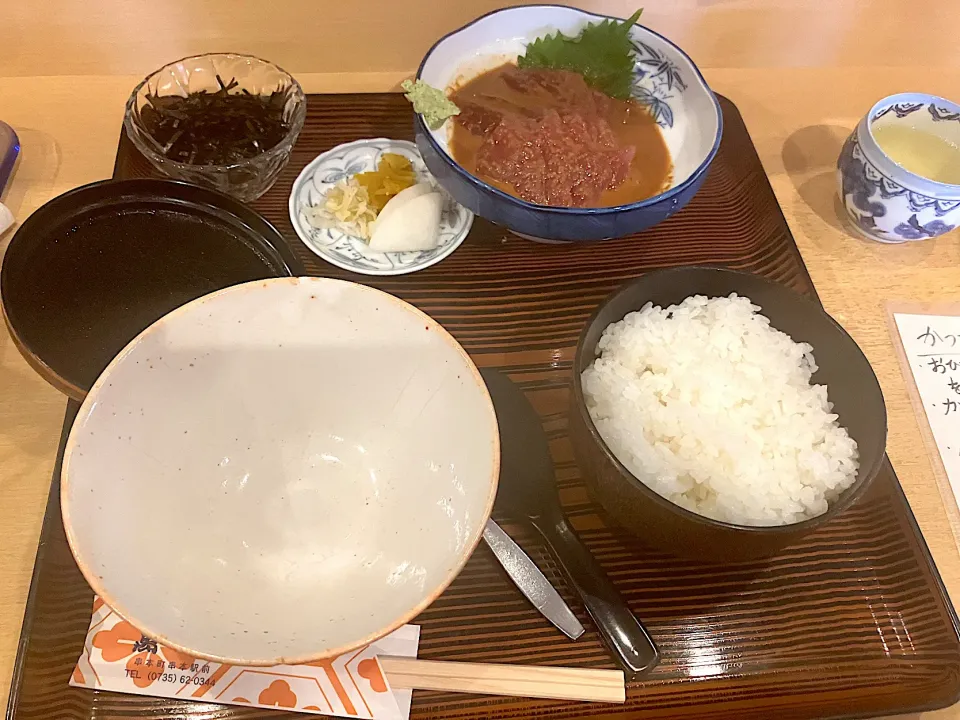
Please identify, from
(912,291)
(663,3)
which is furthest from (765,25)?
(912,291)

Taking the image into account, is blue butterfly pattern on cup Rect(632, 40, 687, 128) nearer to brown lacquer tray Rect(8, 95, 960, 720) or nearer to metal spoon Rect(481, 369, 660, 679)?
brown lacquer tray Rect(8, 95, 960, 720)

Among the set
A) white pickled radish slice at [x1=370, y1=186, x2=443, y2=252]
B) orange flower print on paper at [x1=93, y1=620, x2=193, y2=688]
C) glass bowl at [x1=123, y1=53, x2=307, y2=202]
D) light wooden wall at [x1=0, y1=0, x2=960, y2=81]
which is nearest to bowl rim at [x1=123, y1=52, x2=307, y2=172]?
glass bowl at [x1=123, y1=53, x2=307, y2=202]

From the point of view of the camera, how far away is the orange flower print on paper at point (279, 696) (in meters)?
0.83

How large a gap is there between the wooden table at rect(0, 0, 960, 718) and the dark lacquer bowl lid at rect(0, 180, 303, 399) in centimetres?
12

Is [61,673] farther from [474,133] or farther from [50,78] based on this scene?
[50,78]

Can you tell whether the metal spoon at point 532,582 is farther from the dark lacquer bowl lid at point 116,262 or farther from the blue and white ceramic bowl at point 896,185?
the blue and white ceramic bowl at point 896,185

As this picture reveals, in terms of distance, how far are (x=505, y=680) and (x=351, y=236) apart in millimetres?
781

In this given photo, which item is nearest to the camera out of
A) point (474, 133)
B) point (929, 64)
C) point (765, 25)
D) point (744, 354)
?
point (744, 354)

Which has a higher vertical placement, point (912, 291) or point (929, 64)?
point (929, 64)

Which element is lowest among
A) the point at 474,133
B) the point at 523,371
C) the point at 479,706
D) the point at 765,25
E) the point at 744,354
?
the point at 479,706

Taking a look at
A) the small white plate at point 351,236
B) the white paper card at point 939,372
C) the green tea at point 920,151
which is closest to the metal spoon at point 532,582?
the small white plate at point 351,236

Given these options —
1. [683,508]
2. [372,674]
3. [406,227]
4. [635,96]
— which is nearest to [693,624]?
[683,508]

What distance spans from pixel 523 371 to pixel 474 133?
47cm

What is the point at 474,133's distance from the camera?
1.25m
